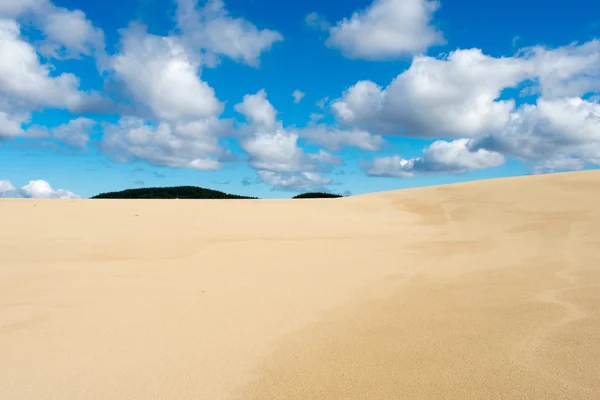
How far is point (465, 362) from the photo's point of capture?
2.41 meters

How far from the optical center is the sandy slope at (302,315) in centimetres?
229

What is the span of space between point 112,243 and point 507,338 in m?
6.22

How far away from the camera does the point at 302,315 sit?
3.38m

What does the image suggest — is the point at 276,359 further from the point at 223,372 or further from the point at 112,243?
the point at 112,243

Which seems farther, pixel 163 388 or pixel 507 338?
pixel 507 338

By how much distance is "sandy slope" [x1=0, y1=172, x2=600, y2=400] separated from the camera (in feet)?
7.50

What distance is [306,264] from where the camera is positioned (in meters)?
5.38

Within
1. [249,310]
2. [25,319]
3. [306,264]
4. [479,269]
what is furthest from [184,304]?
[479,269]

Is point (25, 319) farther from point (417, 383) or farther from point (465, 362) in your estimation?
point (465, 362)

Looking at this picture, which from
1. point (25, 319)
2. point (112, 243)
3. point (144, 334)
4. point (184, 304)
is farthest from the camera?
point (112, 243)

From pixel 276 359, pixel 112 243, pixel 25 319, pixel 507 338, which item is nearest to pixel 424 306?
pixel 507 338

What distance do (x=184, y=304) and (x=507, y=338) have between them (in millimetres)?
2696

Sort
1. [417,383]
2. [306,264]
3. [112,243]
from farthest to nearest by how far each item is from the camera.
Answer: [112,243]
[306,264]
[417,383]

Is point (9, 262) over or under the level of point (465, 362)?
over
